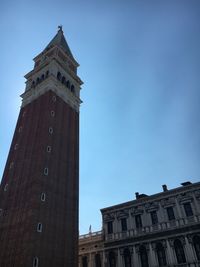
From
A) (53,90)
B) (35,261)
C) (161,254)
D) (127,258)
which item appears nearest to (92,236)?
(127,258)

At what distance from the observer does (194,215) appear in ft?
95.0

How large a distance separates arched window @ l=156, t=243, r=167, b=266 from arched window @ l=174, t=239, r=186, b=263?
5.34 ft

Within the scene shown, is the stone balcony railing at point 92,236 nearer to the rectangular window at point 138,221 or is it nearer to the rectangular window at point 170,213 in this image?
the rectangular window at point 138,221

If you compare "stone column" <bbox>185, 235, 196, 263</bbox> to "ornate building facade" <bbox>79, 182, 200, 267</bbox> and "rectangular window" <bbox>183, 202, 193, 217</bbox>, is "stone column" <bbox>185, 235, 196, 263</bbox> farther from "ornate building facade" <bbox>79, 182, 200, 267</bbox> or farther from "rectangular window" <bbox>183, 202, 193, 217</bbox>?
"rectangular window" <bbox>183, 202, 193, 217</bbox>

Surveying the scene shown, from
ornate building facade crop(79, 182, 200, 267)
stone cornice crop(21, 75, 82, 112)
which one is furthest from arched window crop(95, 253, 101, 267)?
stone cornice crop(21, 75, 82, 112)

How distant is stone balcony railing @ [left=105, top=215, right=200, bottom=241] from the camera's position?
29.0m

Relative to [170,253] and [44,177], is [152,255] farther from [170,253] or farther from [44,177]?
[44,177]

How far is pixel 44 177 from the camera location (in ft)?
91.7

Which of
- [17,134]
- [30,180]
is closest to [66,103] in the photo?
[17,134]

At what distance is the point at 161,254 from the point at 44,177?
1665cm

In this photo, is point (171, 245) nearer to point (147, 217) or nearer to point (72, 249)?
point (147, 217)

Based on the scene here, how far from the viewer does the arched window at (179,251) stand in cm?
2780

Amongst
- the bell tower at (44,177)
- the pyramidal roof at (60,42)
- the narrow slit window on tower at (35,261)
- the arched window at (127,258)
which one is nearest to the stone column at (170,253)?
the arched window at (127,258)

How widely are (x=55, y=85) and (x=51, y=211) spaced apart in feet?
63.8
